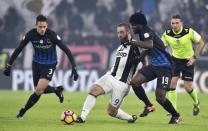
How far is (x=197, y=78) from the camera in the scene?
29.4 meters

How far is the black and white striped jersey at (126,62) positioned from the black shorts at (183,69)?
3148 millimetres

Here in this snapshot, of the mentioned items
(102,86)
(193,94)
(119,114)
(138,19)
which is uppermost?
(138,19)

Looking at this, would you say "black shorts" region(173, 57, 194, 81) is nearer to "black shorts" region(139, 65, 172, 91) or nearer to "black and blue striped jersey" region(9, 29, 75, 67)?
"black shorts" region(139, 65, 172, 91)

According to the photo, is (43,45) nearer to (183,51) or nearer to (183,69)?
(183,51)

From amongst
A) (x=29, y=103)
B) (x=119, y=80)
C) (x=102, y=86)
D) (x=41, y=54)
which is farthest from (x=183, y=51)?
(x=29, y=103)

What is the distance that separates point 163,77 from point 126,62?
795 millimetres

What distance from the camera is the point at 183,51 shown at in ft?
58.4

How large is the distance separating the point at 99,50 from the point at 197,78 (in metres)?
4.16

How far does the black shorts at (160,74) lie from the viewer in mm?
14838

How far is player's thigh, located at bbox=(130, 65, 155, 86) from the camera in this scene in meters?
15.0

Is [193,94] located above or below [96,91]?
below

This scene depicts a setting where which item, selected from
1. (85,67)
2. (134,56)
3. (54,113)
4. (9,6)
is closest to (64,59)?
(85,67)

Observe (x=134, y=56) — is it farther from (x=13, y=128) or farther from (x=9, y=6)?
(x=9, y=6)

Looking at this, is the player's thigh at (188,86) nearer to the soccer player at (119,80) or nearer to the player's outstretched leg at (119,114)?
the player's outstretched leg at (119,114)
